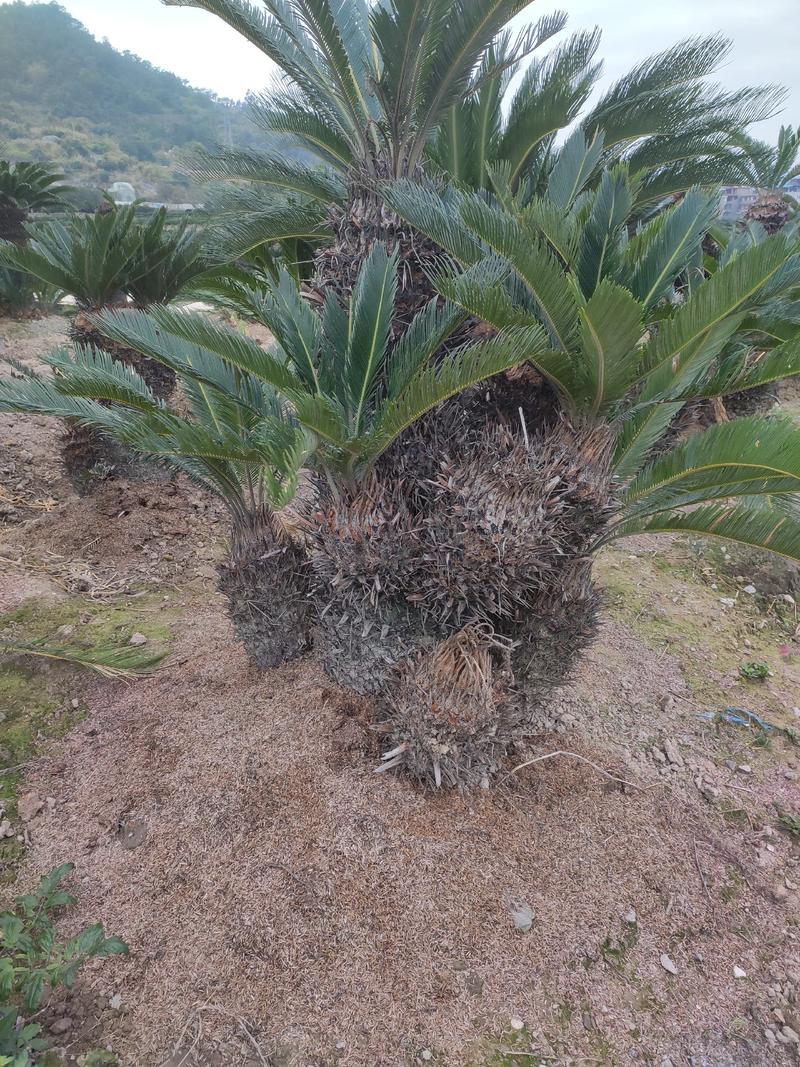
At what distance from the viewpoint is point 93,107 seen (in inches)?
2298

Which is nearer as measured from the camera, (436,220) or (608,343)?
(608,343)

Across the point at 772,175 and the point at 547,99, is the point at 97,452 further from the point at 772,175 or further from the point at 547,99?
the point at 772,175

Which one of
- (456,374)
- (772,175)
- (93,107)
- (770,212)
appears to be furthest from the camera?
(93,107)

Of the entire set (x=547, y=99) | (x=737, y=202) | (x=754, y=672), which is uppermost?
(x=737, y=202)

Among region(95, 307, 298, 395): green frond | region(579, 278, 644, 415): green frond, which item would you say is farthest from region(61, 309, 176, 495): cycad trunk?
region(579, 278, 644, 415): green frond

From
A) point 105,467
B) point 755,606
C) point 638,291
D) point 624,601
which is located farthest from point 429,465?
point 105,467

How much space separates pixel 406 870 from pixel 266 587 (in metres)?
1.49

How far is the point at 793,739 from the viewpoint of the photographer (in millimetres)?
3215

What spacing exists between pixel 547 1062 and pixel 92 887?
1.75m

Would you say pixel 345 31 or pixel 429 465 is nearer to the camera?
pixel 429 465

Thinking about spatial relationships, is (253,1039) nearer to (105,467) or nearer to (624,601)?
(624,601)

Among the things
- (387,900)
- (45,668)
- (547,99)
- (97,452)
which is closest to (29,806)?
(45,668)

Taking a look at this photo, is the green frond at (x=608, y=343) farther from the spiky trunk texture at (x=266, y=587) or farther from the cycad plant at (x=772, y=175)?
the cycad plant at (x=772, y=175)

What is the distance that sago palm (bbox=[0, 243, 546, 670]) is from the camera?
2070mm
